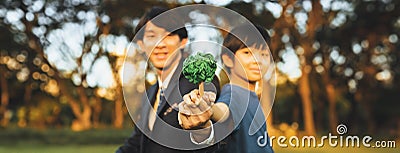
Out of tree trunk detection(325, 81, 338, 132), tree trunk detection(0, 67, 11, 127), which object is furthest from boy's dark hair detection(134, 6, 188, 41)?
tree trunk detection(0, 67, 11, 127)

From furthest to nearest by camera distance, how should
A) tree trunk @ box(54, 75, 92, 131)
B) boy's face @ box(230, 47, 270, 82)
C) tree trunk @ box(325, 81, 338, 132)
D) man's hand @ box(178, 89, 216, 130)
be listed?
tree trunk @ box(325, 81, 338, 132), tree trunk @ box(54, 75, 92, 131), boy's face @ box(230, 47, 270, 82), man's hand @ box(178, 89, 216, 130)

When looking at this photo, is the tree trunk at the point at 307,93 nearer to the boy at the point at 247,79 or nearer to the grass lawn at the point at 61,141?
the grass lawn at the point at 61,141

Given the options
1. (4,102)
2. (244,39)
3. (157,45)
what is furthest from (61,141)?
(244,39)

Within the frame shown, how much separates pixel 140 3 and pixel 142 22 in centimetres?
364

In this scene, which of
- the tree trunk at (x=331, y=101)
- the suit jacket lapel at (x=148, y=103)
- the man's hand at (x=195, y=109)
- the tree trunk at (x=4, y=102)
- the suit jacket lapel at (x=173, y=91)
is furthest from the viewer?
the tree trunk at (x=4, y=102)

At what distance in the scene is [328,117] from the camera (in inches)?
297

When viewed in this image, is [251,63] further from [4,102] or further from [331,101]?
[4,102]

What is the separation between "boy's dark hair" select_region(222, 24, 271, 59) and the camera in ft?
2.87

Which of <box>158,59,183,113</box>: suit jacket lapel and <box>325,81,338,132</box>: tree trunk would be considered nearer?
<box>158,59,183,113</box>: suit jacket lapel

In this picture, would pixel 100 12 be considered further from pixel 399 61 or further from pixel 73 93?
pixel 399 61

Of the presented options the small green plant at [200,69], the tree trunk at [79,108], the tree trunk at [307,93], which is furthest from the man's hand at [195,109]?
the tree trunk at [79,108]

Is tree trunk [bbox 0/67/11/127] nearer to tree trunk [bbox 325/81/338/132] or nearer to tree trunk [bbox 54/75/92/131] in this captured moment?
tree trunk [bbox 54/75/92/131]

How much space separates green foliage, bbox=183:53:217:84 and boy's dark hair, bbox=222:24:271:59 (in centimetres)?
36

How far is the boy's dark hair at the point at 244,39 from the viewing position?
88 centimetres
